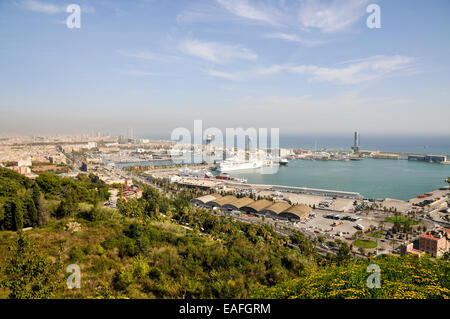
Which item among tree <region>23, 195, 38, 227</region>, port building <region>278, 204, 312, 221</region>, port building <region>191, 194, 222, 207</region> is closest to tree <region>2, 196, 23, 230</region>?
tree <region>23, 195, 38, 227</region>

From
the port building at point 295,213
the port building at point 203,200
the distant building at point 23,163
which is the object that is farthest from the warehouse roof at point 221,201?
the distant building at point 23,163

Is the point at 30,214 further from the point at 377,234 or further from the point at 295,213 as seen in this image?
the point at 377,234

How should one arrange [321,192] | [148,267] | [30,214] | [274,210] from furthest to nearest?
[321,192], [274,210], [30,214], [148,267]

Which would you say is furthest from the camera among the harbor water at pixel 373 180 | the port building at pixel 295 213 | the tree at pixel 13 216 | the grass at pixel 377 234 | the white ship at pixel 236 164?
the white ship at pixel 236 164

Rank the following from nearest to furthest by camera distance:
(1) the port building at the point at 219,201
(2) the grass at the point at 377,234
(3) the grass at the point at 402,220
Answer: (2) the grass at the point at 377,234
(3) the grass at the point at 402,220
(1) the port building at the point at 219,201

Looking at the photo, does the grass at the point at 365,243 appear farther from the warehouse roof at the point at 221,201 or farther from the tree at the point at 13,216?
the tree at the point at 13,216

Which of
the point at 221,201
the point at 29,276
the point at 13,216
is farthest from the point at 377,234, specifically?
the point at 13,216

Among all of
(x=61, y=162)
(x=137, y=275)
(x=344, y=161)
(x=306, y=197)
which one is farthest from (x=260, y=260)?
(x=344, y=161)
